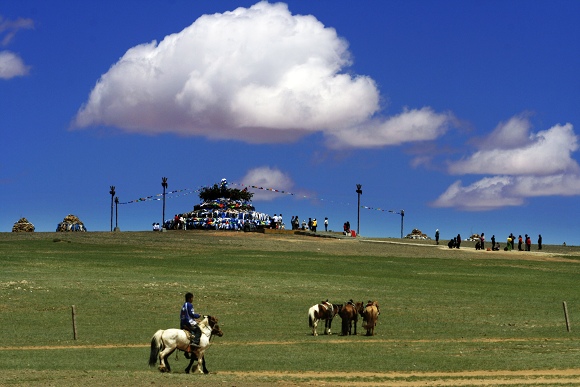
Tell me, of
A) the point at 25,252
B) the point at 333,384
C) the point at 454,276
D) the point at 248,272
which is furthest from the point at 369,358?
the point at 25,252

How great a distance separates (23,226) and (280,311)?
93.1 m

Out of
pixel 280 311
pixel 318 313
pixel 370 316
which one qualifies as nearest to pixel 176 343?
pixel 318 313

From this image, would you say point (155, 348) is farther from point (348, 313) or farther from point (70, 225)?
point (70, 225)

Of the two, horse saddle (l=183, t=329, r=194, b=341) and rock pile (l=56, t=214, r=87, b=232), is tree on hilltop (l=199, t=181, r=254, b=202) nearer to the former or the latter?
rock pile (l=56, t=214, r=87, b=232)

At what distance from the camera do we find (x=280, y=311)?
50.7 m

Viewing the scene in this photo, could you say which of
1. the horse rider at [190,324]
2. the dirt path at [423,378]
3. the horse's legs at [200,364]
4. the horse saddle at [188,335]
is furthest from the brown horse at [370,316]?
the horse saddle at [188,335]

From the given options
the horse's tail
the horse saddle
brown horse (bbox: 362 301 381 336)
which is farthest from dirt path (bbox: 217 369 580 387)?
brown horse (bbox: 362 301 381 336)

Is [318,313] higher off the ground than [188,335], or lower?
lower

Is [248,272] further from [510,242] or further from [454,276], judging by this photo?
[510,242]

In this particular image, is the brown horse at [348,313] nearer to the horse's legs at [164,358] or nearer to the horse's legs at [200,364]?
the horse's legs at [200,364]

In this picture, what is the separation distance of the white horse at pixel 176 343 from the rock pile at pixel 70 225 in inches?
4269

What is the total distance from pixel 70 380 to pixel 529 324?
2696 centimetres

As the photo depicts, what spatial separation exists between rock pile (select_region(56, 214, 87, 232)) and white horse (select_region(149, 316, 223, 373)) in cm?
10844

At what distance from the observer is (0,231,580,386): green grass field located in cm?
3081
